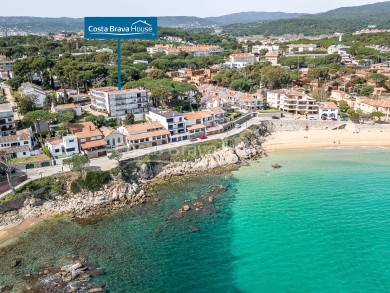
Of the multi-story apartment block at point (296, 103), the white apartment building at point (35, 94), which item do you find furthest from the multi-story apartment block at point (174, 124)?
the multi-story apartment block at point (296, 103)

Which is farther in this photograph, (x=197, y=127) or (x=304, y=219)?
→ (x=197, y=127)

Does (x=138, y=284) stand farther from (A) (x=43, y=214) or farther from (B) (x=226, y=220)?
(A) (x=43, y=214)

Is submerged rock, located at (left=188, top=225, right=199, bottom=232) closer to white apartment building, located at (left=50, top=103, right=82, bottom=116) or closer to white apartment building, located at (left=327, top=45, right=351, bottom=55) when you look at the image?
white apartment building, located at (left=50, top=103, right=82, bottom=116)

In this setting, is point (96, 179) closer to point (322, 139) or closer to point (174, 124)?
point (174, 124)

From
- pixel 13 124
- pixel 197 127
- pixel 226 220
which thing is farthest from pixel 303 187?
pixel 13 124

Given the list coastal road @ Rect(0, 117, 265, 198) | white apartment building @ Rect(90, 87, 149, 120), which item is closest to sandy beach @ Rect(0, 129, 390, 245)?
coastal road @ Rect(0, 117, 265, 198)

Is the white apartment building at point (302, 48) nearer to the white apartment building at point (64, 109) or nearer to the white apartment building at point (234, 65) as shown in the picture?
the white apartment building at point (234, 65)

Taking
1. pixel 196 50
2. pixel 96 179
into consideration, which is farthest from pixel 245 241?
pixel 196 50
